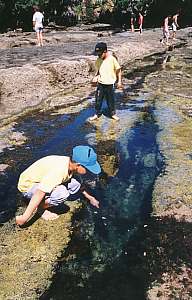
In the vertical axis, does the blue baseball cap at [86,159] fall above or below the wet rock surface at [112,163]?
above

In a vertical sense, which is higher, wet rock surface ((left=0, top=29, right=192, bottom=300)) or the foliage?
the foliage

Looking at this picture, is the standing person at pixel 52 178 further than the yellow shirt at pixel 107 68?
No

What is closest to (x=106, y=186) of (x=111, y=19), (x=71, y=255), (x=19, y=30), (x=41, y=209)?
(x=41, y=209)

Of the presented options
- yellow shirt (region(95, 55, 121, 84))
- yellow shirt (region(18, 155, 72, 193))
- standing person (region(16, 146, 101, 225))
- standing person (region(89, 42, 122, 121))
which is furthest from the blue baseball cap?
yellow shirt (region(95, 55, 121, 84))

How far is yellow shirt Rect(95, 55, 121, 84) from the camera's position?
972 centimetres

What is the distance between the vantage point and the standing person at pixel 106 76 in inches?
381

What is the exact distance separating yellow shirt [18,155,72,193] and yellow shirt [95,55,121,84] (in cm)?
476

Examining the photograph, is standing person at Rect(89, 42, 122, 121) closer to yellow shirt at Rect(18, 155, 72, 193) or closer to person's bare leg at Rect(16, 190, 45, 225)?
yellow shirt at Rect(18, 155, 72, 193)

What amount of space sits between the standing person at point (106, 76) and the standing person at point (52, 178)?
4481 mm

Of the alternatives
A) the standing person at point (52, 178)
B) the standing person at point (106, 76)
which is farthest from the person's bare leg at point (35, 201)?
the standing person at point (106, 76)

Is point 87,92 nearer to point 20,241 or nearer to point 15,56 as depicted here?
point 15,56

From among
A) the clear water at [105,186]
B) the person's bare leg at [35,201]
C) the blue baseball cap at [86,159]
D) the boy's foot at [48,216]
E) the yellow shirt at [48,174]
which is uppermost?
the blue baseball cap at [86,159]

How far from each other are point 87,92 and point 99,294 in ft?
30.4

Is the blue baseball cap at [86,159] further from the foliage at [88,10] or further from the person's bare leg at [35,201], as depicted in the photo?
the foliage at [88,10]
